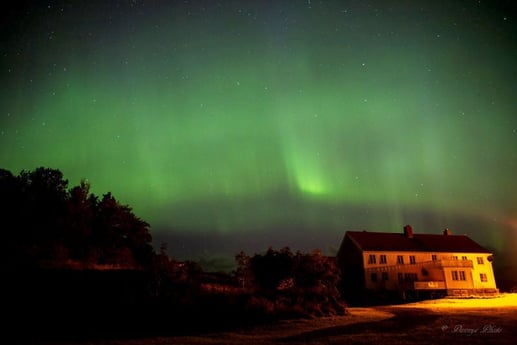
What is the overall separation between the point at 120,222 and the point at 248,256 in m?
13.2

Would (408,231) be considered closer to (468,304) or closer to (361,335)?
(468,304)

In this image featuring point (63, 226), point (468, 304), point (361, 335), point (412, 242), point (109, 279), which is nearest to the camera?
point (361, 335)

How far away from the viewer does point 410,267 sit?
63344mm

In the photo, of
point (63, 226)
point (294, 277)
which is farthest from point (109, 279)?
point (294, 277)

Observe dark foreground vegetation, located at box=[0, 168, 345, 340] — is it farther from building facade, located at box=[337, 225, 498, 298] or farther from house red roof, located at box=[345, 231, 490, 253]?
house red roof, located at box=[345, 231, 490, 253]

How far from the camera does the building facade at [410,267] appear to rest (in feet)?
197

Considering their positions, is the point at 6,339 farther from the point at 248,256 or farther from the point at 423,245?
the point at 423,245

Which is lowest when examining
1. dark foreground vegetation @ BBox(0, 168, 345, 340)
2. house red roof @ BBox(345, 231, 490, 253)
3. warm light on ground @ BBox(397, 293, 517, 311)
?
warm light on ground @ BBox(397, 293, 517, 311)

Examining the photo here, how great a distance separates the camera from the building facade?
60.0 meters

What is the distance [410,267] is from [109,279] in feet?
171

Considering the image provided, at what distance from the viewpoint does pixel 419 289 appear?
57500 mm

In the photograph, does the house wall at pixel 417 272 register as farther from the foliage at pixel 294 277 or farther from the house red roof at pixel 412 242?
the foliage at pixel 294 277

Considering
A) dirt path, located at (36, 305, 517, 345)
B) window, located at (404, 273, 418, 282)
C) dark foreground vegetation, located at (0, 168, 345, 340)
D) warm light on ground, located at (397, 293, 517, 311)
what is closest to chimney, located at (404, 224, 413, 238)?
window, located at (404, 273, 418, 282)

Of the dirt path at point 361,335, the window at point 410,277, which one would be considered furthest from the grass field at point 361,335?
the window at point 410,277
